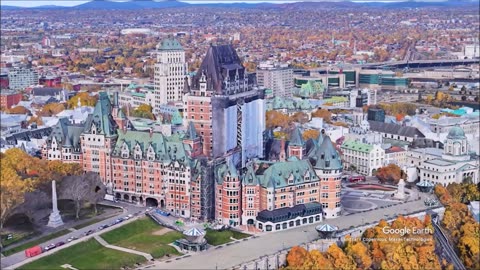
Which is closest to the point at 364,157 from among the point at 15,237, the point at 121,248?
the point at 121,248

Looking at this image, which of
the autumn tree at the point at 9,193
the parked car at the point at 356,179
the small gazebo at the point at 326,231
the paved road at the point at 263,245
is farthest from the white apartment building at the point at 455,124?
the autumn tree at the point at 9,193

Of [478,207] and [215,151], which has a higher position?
[215,151]

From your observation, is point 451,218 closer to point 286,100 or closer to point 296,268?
point 296,268

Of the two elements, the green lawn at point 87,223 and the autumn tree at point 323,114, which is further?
the autumn tree at point 323,114

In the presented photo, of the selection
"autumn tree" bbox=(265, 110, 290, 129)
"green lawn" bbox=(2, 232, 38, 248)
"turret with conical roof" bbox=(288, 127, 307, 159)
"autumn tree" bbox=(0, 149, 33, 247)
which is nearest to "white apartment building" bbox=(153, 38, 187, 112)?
"autumn tree" bbox=(265, 110, 290, 129)

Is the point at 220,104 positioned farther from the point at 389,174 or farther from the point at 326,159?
the point at 389,174

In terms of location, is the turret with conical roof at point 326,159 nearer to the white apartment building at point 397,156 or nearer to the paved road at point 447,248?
the paved road at point 447,248

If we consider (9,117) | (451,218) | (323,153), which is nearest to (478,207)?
(451,218)
